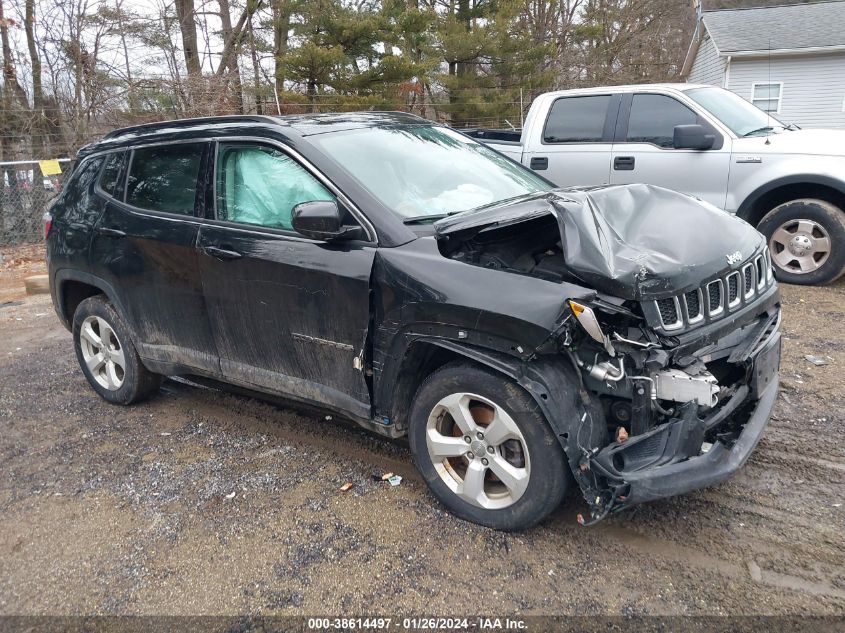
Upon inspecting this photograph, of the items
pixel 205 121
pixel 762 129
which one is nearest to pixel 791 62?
pixel 762 129

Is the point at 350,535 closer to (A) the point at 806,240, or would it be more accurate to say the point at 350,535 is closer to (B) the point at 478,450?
(B) the point at 478,450

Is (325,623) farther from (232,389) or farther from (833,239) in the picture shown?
(833,239)

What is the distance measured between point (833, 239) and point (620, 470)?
4.98 meters

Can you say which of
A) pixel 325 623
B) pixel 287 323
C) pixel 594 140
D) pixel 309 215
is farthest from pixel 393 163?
pixel 594 140

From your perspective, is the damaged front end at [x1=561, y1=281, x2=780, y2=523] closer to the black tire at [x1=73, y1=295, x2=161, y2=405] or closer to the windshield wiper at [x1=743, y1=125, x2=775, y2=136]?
the black tire at [x1=73, y1=295, x2=161, y2=405]

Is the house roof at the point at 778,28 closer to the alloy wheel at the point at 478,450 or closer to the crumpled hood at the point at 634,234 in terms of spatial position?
the crumpled hood at the point at 634,234

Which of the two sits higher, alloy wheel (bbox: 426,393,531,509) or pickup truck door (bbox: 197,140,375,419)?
pickup truck door (bbox: 197,140,375,419)

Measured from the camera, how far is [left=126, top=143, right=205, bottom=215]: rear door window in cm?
395

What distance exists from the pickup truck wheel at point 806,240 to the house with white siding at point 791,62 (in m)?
15.8

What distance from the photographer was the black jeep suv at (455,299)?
261 cm

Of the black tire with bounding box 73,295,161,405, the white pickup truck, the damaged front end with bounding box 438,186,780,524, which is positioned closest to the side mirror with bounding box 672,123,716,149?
the white pickup truck

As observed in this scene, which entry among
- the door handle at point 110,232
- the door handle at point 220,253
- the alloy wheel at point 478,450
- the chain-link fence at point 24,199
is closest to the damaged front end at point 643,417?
the alloy wheel at point 478,450

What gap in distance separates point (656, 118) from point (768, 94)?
1735 centimetres

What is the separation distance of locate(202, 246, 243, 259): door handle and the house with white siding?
808 inches
